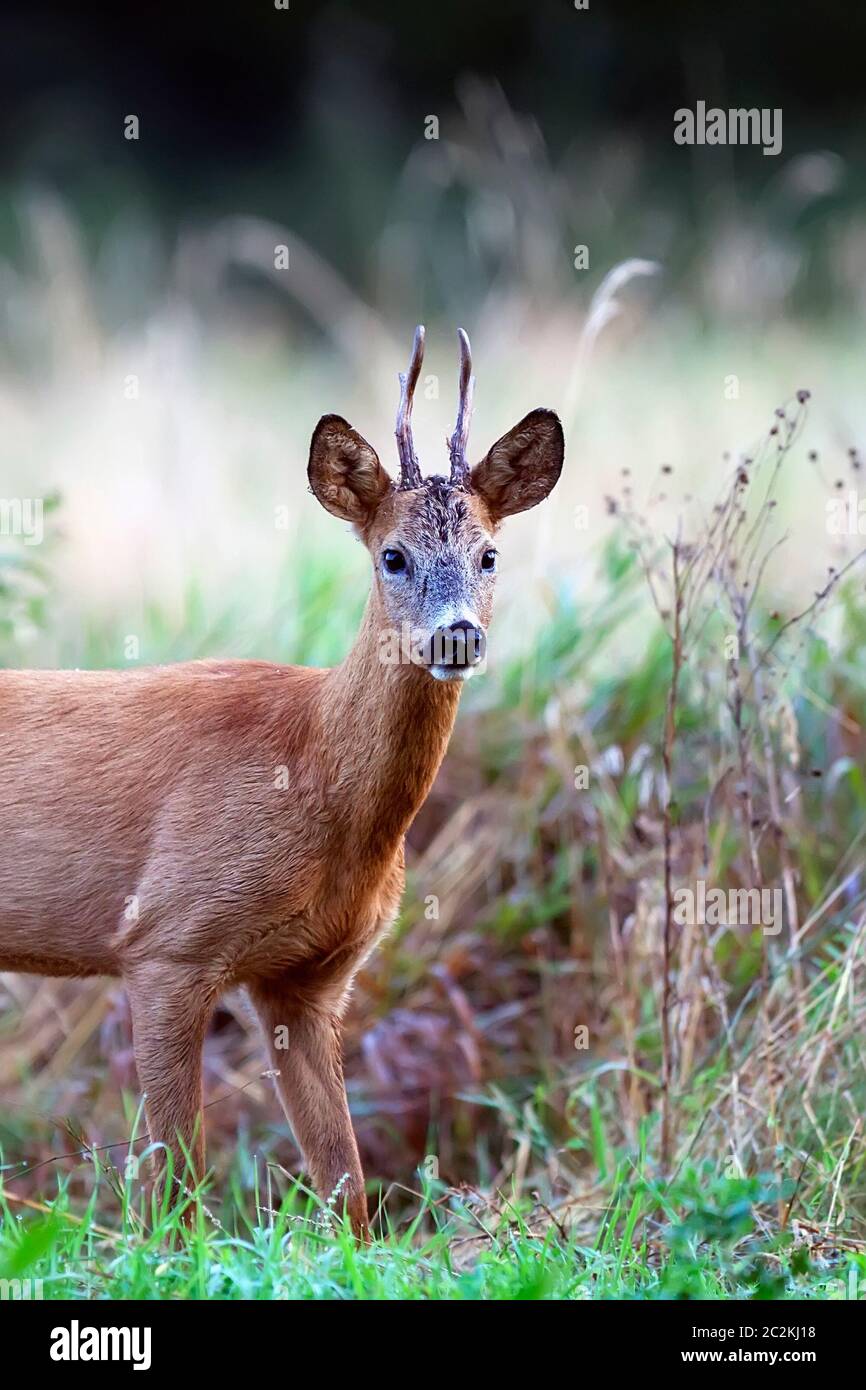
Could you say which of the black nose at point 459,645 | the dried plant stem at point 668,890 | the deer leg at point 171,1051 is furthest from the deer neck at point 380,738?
the dried plant stem at point 668,890

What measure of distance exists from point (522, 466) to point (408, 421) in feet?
1.28

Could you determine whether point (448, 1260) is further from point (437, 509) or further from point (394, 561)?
point (437, 509)

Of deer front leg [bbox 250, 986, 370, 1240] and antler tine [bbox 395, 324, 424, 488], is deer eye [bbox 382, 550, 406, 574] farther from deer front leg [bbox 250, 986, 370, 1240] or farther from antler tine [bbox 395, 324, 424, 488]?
deer front leg [bbox 250, 986, 370, 1240]

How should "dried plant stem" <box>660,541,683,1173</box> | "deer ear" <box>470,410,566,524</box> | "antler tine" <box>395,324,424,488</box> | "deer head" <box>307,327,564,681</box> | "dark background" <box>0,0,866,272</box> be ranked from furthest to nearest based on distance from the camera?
"dark background" <box>0,0,866,272</box> → "dried plant stem" <box>660,541,683,1173</box> → "deer ear" <box>470,410,566,524</box> → "antler tine" <box>395,324,424,488</box> → "deer head" <box>307,327,564,681</box>

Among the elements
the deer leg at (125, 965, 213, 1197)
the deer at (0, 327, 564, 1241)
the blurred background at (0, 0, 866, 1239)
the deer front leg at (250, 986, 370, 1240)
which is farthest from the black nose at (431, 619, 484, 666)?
the blurred background at (0, 0, 866, 1239)

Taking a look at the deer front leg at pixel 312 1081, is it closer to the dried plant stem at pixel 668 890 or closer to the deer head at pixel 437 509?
the dried plant stem at pixel 668 890

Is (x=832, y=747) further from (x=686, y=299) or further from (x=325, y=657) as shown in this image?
(x=686, y=299)

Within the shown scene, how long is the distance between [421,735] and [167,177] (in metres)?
9.07

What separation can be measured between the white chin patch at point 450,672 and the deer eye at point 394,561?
1.17ft

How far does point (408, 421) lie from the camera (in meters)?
4.78

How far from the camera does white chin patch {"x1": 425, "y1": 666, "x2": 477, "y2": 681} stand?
14.5 feet

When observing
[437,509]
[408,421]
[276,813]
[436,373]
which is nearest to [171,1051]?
[276,813]

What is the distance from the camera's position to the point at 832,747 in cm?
717

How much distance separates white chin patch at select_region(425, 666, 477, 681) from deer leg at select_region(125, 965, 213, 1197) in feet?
3.54
